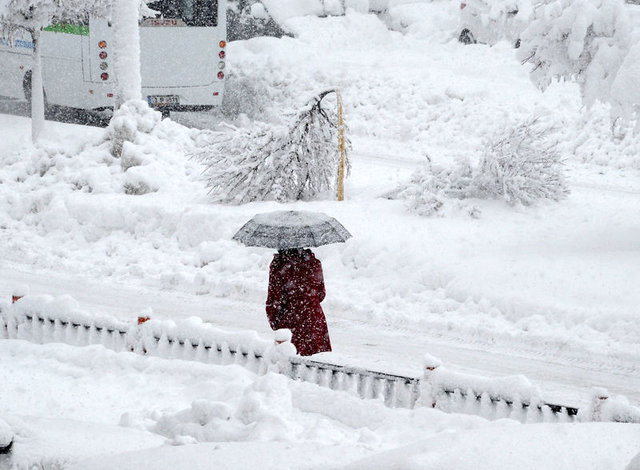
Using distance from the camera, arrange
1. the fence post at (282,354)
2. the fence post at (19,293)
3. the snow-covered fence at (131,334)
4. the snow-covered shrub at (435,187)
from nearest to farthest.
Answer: the fence post at (282,354)
the snow-covered fence at (131,334)
the fence post at (19,293)
the snow-covered shrub at (435,187)

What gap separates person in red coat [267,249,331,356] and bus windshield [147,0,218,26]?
496 inches

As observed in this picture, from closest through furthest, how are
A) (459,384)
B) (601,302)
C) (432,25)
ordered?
1. (459,384)
2. (601,302)
3. (432,25)

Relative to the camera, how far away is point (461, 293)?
9.35m

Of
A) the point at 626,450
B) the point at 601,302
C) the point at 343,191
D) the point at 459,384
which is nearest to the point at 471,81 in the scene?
the point at 343,191

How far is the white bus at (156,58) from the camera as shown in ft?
59.2

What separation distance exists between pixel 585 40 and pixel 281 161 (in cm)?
443

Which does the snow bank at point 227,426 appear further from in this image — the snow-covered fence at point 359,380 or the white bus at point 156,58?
the white bus at point 156,58

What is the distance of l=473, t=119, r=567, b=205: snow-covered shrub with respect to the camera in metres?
11.4

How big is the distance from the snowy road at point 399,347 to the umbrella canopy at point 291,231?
1077 millimetres

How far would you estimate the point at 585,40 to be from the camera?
9867 millimetres

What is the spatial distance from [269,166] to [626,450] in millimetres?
9156

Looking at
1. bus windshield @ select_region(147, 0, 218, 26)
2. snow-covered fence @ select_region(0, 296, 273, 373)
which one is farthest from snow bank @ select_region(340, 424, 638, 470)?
bus windshield @ select_region(147, 0, 218, 26)

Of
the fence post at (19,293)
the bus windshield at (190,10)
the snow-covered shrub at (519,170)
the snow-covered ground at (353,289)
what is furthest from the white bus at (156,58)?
the fence post at (19,293)

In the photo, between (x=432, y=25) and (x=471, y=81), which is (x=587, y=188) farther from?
(x=432, y=25)
